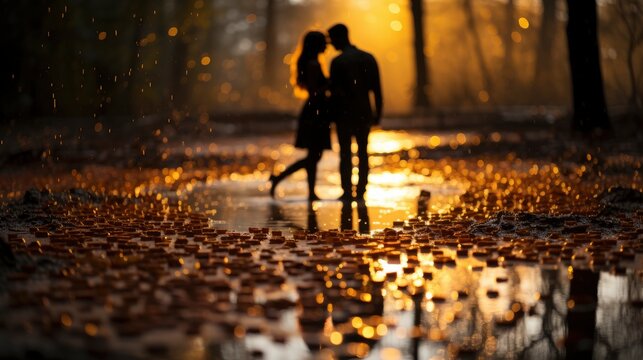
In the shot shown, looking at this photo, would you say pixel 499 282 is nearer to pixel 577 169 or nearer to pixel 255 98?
pixel 577 169

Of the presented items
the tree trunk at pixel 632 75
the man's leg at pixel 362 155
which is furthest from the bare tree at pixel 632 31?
the man's leg at pixel 362 155

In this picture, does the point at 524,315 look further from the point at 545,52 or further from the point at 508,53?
the point at 508,53

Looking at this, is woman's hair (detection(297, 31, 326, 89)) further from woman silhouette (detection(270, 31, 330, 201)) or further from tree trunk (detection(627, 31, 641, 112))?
tree trunk (detection(627, 31, 641, 112))

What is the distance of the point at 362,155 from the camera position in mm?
14047

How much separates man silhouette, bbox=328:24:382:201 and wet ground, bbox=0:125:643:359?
92 cm

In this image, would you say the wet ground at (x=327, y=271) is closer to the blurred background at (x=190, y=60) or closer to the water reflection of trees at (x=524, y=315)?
the water reflection of trees at (x=524, y=315)

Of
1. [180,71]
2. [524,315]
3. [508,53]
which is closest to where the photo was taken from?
[524,315]

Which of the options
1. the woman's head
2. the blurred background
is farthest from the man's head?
the blurred background

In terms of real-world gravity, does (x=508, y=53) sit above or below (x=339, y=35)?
above

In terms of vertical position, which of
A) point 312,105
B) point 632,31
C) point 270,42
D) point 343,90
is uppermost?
A: point 270,42

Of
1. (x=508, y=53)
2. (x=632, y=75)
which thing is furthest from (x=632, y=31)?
(x=508, y=53)

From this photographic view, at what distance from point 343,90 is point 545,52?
40.9 m

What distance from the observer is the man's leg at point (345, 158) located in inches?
547

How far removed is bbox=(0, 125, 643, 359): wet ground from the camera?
20.4 ft
